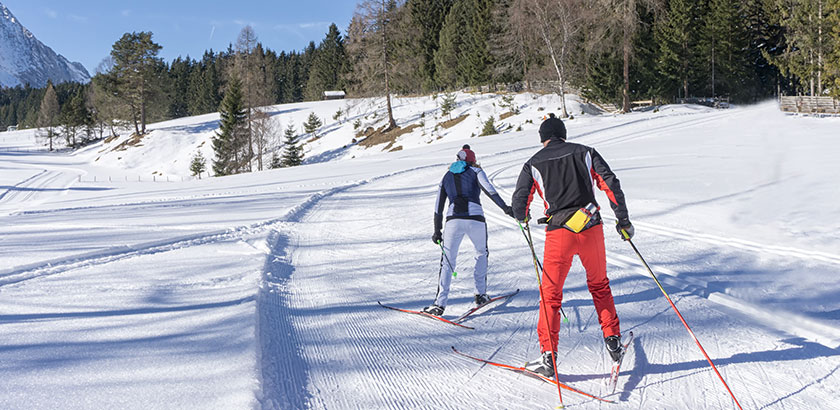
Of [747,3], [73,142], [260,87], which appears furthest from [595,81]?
[73,142]

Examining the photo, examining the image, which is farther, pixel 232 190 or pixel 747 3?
pixel 747 3

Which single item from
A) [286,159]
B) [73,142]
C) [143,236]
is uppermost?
[73,142]

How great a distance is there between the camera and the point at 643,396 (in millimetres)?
3225

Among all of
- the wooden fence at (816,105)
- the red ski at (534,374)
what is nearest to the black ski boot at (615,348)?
the red ski at (534,374)

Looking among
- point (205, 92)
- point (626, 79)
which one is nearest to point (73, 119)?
point (205, 92)

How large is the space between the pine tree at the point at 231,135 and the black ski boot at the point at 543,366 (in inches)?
1385

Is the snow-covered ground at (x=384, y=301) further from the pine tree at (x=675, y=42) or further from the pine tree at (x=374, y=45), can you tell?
the pine tree at (x=675, y=42)

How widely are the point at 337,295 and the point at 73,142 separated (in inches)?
3163

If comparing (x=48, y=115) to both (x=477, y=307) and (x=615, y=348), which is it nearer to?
(x=477, y=307)

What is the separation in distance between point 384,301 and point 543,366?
2.30 metres

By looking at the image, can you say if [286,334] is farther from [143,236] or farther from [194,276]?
[143,236]

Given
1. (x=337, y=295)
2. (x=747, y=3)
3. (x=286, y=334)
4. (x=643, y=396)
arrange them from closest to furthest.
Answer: (x=643, y=396), (x=286, y=334), (x=337, y=295), (x=747, y=3)

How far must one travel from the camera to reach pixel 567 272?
139 inches

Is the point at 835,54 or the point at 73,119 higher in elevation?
the point at 73,119
